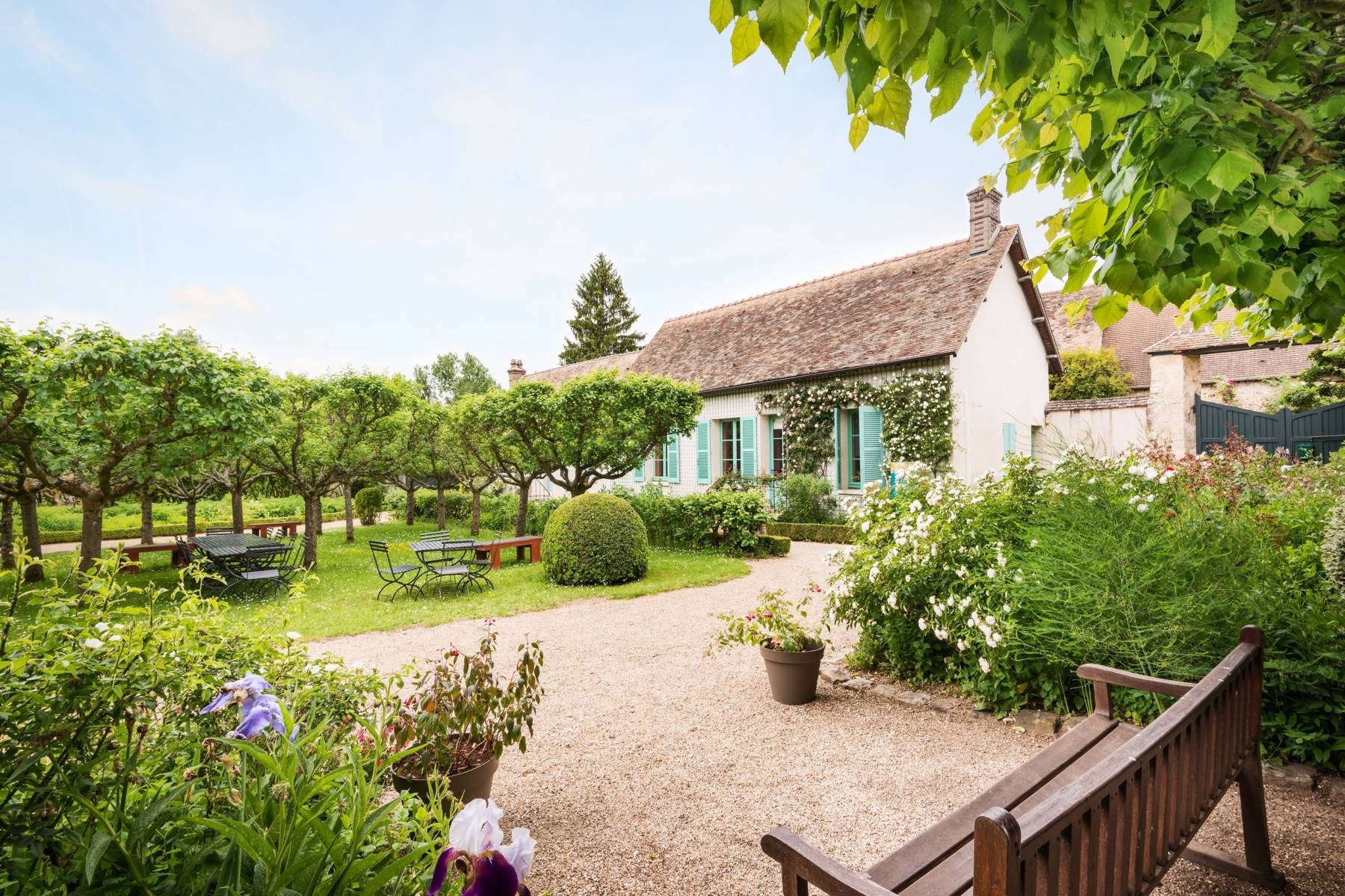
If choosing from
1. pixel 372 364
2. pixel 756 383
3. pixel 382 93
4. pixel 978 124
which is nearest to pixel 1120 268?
pixel 978 124

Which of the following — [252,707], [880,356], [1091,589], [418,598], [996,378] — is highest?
[880,356]

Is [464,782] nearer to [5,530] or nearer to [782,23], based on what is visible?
[782,23]

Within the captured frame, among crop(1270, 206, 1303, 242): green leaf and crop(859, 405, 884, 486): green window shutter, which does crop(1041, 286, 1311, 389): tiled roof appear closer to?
crop(859, 405, 884, 486): green window shutter

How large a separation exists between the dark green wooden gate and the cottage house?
3709mm

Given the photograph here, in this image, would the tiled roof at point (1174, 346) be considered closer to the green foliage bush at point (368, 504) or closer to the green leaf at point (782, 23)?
the green leaf at point (782, 23)

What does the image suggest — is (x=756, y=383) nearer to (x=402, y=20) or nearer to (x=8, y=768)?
(x=402, y=20)

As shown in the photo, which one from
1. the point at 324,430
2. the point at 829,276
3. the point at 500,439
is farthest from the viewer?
the point at 829,276

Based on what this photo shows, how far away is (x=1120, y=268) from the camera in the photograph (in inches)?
94.9

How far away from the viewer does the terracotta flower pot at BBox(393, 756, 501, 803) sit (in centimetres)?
290

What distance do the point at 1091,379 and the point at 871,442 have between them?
12.5m

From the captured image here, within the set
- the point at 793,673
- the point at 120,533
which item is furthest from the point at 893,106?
the point at 120,533

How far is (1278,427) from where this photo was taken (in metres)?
14.3

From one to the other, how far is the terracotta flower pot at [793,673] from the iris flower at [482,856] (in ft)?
12.9

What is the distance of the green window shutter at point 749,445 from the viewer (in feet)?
55.7
